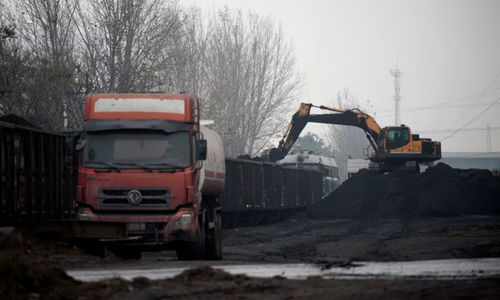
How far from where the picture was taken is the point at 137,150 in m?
18.4

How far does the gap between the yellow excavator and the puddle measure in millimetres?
33511

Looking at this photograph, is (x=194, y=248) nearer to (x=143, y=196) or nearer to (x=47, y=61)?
(x=143, y=196)

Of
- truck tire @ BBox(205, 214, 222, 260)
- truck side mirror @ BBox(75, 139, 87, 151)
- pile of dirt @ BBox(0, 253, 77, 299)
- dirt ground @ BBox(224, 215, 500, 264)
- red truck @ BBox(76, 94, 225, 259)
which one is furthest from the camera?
dirt ground @ BBox(224, 215, 500, 264)

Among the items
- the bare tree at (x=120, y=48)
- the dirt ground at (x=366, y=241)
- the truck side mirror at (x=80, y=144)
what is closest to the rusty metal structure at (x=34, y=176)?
the truck side mirror at (x=80, y=144)

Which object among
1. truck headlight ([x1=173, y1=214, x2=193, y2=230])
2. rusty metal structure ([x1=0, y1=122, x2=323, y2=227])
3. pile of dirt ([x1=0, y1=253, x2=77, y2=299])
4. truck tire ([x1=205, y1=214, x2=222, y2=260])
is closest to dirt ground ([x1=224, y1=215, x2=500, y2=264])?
truck tire ([x1=205, y1=214, x2=222, y2=260])

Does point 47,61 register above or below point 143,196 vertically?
above

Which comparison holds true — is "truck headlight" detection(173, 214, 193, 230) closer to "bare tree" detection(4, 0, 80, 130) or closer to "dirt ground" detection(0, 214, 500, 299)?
"dirt ground" detection(0, 214, 500, 299)

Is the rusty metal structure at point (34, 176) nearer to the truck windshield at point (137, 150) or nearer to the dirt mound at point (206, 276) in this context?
the truck windshield at point (137, 150)

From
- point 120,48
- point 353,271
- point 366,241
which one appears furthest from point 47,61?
point 353,271

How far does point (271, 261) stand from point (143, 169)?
4044 millimetres

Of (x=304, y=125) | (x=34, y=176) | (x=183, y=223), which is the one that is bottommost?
(x=183, y=223)

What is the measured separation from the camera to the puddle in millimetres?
13617

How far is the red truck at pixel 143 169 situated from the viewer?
18.3 meters

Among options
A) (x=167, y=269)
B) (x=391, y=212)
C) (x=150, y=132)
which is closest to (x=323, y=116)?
(x=391, y=212)
